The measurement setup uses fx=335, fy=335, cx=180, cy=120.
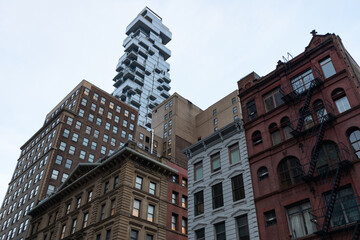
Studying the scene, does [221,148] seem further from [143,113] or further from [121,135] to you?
[143,113]

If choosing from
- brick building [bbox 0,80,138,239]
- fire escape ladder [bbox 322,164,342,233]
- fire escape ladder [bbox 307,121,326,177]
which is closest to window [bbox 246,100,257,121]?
fire escape ladder [bbox 307,121,326,177]

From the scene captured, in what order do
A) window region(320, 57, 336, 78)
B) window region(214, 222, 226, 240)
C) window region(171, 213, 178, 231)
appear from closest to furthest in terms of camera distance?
window region(320, 57, 336, 78) < window region(214, 222, 226, 240) < window region(171, 213, 178, 231)

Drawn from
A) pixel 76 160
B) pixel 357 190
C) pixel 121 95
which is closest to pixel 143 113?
pixel 121 95

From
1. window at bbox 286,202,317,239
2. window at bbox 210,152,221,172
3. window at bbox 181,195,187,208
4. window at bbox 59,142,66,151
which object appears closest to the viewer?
window at bbox 286,202,317,239

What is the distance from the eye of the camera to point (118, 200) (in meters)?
40.2

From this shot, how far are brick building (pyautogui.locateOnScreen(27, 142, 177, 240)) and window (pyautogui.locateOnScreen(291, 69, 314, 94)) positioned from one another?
21955 millimetres

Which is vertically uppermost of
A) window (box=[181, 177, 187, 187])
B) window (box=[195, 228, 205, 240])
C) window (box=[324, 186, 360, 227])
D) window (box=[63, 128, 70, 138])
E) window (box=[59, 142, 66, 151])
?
window (box=[63, 128, 70, 138])

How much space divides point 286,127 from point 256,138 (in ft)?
10.2

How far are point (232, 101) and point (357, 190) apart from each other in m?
75.4

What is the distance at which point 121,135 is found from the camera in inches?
3735

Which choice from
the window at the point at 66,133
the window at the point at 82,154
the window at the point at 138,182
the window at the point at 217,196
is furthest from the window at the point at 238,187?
the window at the point at 66,133

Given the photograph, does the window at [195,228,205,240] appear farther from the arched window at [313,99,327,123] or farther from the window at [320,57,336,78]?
the window at [320,57,336,78]

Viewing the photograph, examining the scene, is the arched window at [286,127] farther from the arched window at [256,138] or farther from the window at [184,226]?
the window at [184,226]

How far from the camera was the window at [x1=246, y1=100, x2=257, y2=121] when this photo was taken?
106 feet
